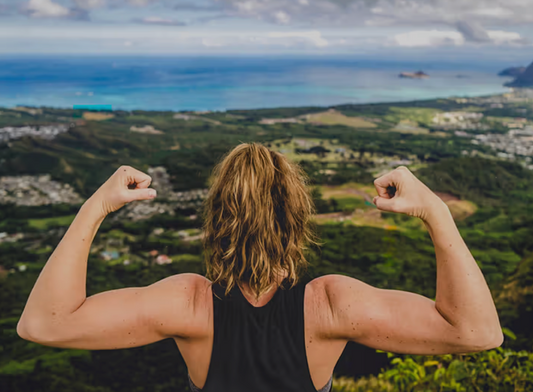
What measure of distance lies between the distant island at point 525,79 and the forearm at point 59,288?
26894 millimetres

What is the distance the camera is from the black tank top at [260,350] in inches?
38.5

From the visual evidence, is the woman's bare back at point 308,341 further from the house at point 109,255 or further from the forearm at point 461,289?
the house at point 109,255

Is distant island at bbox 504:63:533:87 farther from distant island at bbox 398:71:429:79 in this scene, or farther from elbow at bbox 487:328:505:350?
elbow at bbox 487:328:505:350

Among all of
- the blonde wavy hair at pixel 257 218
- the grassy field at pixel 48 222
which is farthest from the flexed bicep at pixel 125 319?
the grassy field at pixel 48 222

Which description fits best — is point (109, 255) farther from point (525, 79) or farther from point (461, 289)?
point (525, 79)

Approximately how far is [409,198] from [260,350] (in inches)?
18.6

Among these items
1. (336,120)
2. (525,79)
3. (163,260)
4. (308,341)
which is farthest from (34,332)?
(525,79)

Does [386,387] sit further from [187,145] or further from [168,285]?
[187,145]

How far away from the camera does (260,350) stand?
0.98 metres

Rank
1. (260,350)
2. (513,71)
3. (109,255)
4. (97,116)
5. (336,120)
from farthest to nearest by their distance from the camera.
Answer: (513,71) < (336,120) < (97,116) < (109,255) < (260,350)

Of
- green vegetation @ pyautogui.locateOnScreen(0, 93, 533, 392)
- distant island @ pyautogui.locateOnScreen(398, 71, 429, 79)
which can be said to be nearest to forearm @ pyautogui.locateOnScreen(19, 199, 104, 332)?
green vegetation @ pyautogui.locateOnScreen(0, 93, 533, 392)

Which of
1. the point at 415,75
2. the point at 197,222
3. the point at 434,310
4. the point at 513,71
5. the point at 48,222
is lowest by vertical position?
the point at 48,222

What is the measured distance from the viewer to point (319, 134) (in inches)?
A: 810

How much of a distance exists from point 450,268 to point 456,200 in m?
15.4
